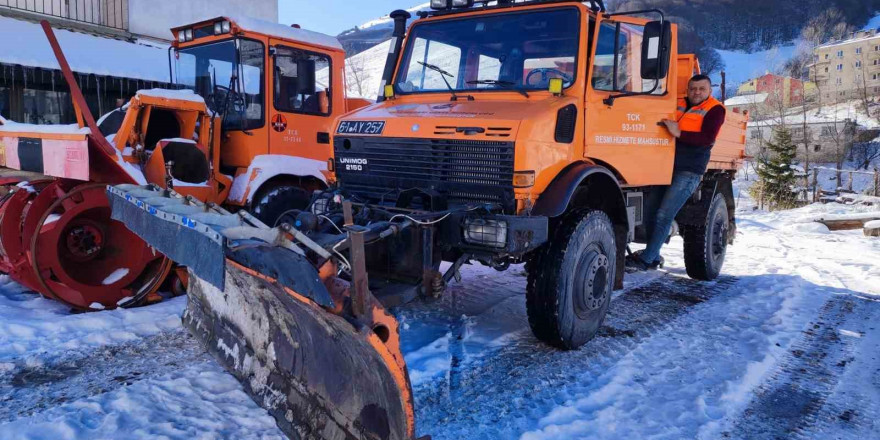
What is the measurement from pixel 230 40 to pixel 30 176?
231cm

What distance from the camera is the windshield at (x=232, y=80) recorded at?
20.4ft

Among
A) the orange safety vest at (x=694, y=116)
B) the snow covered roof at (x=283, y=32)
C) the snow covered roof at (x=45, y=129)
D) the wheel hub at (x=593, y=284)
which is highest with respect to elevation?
the snow covered roof at (x=283, y=32)

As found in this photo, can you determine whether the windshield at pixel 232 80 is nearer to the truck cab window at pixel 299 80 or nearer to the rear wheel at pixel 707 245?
the truck cab window at pixel 299 80

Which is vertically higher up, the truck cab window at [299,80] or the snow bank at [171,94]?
the truck cab window at [299,80]

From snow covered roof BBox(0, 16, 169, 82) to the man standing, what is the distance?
8.63 meters

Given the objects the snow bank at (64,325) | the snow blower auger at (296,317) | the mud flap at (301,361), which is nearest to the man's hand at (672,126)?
the snow blower auger at (296,317)

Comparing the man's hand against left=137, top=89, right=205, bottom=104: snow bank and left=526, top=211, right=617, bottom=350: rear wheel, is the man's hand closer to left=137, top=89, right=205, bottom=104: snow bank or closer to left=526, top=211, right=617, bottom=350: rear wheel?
left=526, top=211, right=617, bottom=350: rear wheel

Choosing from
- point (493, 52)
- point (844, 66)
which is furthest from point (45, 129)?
point (844, 66)

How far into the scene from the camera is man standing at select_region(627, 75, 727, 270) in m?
5.51

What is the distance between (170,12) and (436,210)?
12208mm

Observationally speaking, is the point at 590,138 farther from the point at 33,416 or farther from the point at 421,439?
the point at 33,416

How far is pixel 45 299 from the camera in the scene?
5254mm

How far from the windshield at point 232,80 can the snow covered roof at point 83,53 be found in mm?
4519

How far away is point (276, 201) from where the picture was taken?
600 cm
